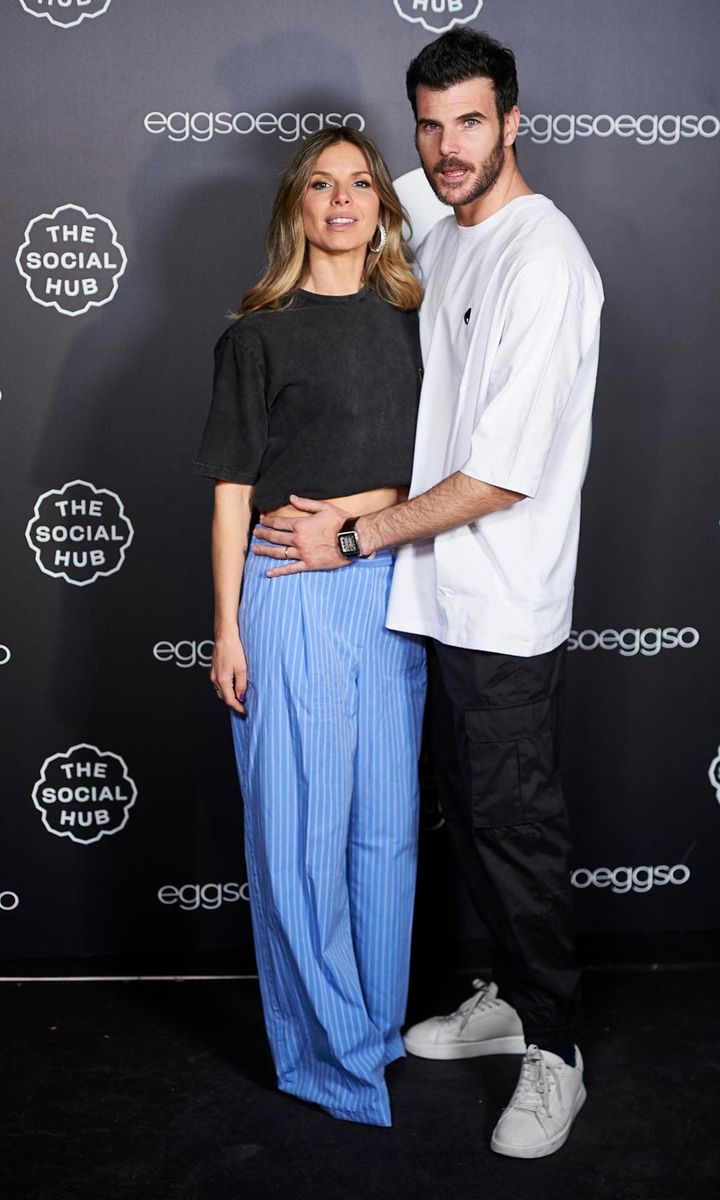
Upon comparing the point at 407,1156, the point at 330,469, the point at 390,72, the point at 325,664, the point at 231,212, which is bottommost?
the point at 407,1156

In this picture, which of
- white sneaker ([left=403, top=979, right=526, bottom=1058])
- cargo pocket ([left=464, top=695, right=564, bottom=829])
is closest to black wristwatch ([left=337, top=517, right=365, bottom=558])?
cargo pocket ([left=464, top=695, right=564, bottom=829])

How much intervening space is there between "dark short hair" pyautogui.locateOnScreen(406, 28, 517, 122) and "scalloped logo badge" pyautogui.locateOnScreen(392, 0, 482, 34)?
0.48 meters

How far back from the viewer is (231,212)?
8.48 feet

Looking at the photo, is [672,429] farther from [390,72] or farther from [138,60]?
[138,60]

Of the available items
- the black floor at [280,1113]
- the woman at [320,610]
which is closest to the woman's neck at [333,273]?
the woman at [320,610]

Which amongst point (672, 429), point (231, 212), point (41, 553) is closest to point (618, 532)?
point (672, 429)

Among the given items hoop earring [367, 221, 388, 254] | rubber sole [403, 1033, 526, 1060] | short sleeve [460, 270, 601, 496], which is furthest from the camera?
rubber sole [403, 1033, 526, 1060]

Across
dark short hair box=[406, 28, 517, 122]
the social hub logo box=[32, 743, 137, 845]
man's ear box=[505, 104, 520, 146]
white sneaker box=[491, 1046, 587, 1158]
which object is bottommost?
white sneaker box=[491, 1046, 587, 1158]

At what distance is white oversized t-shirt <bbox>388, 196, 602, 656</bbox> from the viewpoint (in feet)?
6.64

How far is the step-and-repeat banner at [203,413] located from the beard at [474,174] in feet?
1.64

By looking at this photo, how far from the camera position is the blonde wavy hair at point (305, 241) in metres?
2.18

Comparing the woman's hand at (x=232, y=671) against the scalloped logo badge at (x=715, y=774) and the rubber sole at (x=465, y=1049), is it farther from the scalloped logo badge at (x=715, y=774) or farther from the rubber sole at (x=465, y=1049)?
the scalloped logo badge at (x=715, y=774)

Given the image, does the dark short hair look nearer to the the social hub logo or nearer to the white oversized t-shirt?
the white oversized t-shirt

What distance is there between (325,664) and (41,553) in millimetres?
800
